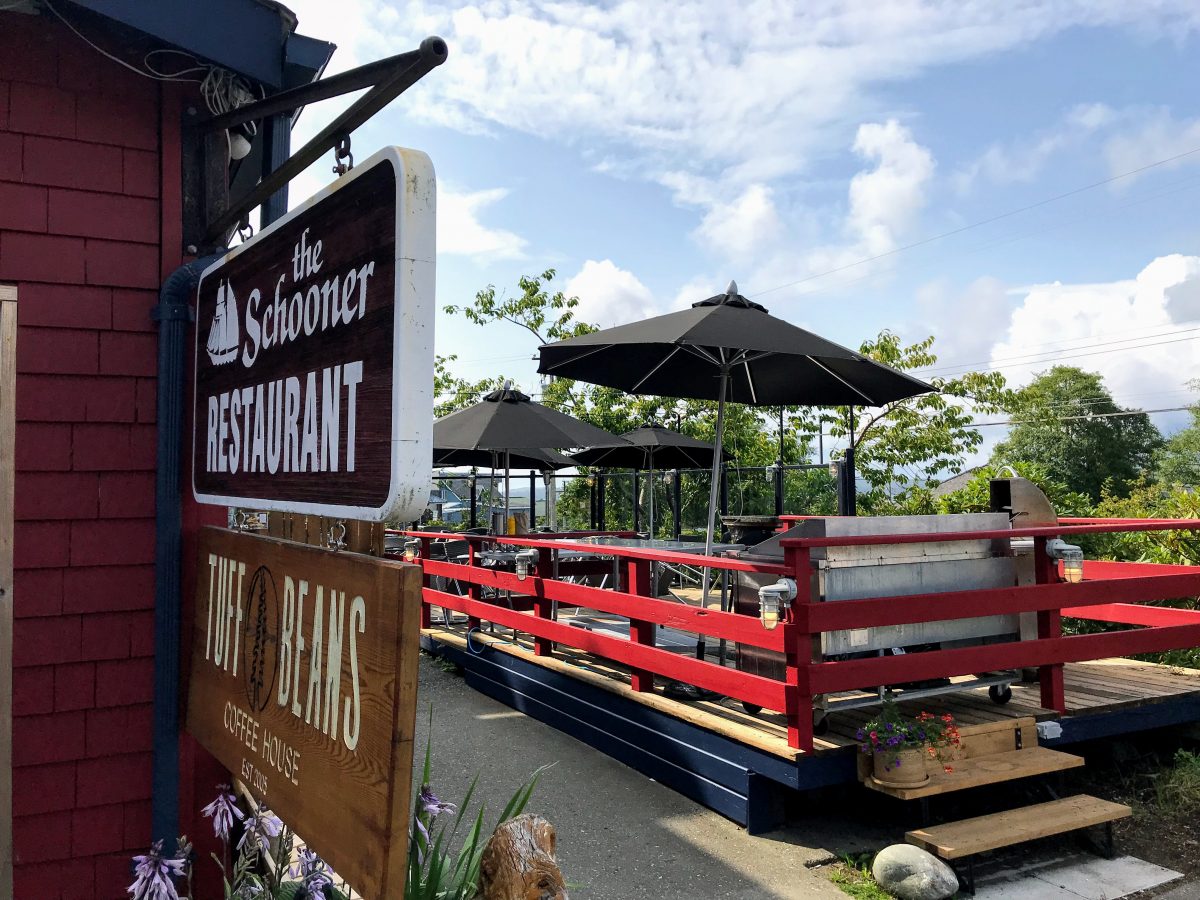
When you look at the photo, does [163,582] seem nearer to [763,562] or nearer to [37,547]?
[37,547]

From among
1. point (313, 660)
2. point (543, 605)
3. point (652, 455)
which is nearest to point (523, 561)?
point (543, 605)

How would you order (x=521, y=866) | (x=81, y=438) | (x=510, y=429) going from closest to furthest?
(x=521, y=866) < (x=81, y=438) < (x=510, y=429)

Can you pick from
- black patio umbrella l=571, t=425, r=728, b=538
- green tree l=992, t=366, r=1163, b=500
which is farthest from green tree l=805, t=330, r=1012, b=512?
green tree l=992, t=366, r=1163, b=500

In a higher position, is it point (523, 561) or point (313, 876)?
point (523, 561)

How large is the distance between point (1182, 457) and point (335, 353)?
49.7 metres

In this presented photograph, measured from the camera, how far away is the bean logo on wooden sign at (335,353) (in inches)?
61.3

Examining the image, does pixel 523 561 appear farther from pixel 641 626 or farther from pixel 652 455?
pixel 652 455

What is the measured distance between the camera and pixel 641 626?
5305mm

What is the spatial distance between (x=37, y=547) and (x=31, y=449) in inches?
12.5

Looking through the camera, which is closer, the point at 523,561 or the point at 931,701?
the point at 931,701

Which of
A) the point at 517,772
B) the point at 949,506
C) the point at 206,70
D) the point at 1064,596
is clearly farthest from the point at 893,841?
the point at 949,506

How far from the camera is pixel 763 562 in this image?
446 centimetres

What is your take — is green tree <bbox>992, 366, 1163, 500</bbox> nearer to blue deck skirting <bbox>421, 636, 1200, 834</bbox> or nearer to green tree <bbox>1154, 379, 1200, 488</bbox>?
green tree <bbox>1154, 379, 1200, 488</bbox>

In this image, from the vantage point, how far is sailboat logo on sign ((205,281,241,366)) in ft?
7.69
